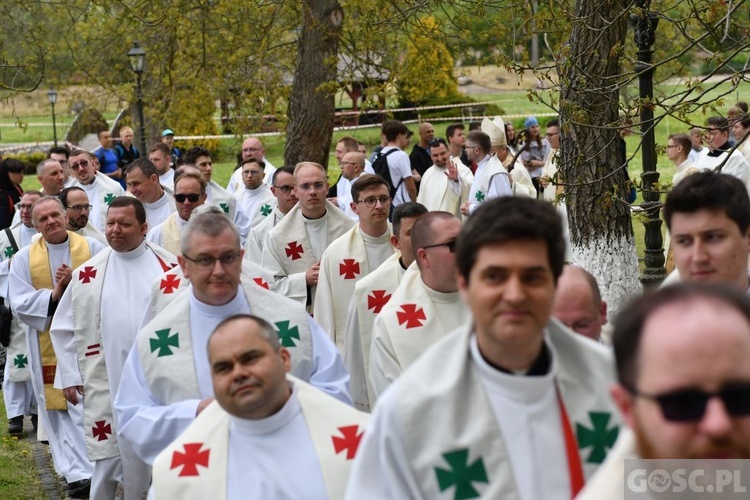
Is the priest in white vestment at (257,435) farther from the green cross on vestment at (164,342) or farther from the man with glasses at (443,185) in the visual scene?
the man with glasses at (443,185)

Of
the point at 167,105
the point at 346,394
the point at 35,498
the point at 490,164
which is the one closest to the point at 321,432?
the point at 346,394

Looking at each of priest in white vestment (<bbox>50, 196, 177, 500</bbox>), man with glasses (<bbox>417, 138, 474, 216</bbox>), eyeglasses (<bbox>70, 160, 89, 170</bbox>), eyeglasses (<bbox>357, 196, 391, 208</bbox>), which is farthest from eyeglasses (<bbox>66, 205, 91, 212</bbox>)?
man with glasses (<bbox>417, 138, 474, 216</bbox>)

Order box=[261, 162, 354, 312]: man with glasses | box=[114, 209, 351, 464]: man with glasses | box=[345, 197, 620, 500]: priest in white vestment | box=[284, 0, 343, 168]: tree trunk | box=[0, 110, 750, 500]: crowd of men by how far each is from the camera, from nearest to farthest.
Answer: box=[0, 110, 750, 500]: crowd of men
box=[345, 197, 620, 500]: priest in white vestment
box=[114, 209, 351, 464]: man with glasses
box=[261, 162, 354, 312]: man with glasses
box=[284, 0, 343, 168]: tree trunk

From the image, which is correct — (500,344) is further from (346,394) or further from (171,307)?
(171,307)

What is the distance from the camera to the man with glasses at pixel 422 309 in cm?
661

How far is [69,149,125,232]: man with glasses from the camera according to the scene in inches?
568

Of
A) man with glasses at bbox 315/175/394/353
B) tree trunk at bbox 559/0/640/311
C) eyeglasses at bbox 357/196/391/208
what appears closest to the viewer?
eyeglasses at bbox 357/196/391/208

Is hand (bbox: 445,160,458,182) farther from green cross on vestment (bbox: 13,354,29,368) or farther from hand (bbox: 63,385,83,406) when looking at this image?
hand (bbox: 63,385,83,406)

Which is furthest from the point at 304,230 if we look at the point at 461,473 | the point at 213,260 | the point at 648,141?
the point at 461,473

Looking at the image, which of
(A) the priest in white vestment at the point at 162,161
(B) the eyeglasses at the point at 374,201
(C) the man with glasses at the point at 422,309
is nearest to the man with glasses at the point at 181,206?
(B) the eyeglasses at the point at 374,201

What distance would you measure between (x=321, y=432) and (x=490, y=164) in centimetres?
993

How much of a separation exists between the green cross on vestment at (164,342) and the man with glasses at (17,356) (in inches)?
200

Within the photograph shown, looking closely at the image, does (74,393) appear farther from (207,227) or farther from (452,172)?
(452,172)

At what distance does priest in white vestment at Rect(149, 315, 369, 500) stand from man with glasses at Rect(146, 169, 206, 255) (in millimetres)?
5246
